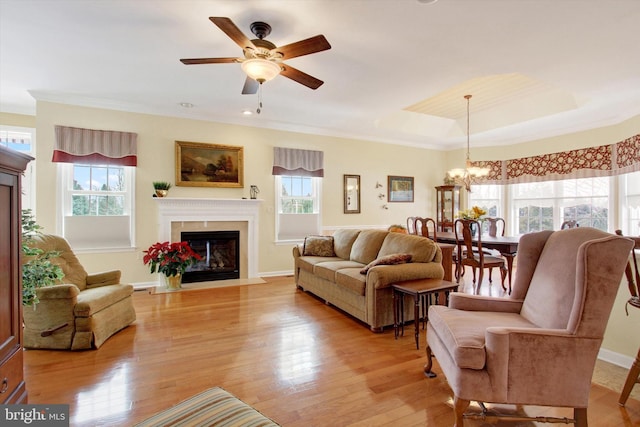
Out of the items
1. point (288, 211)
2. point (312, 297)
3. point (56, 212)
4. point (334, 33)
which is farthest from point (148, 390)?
point (288, 211)

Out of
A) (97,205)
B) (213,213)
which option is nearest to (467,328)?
(213,213)

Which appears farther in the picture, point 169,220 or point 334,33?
point 169,220

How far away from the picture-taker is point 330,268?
3877 mm

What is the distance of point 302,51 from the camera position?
8.20 ft

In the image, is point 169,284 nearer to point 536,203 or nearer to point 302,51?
point 302,51

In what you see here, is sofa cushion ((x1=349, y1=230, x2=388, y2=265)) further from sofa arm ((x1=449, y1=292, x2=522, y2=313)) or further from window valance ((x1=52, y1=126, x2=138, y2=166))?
window valance ((x1=52, y1=126, x2=138, y2=166))

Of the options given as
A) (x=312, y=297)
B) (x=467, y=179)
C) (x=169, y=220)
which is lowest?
(x=312, y=297)

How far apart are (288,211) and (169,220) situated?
2.02 metres

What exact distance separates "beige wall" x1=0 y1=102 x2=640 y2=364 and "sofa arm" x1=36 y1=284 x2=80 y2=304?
7.16 ft

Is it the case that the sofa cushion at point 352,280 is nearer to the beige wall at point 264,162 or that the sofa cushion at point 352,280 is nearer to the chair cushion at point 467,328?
the chair cushion at point 467,328

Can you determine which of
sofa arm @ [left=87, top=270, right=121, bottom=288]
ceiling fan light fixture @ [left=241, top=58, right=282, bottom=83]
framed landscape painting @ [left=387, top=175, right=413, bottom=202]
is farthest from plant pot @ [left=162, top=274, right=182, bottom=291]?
framed landscape painting @ [left=387, top=175, right=413, bottom=202]

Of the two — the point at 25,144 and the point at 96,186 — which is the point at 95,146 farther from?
the point at 25,144

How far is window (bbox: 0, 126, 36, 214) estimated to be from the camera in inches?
185

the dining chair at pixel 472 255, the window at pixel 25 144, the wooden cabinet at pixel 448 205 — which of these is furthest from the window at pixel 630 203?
the window at pixel 25 144
